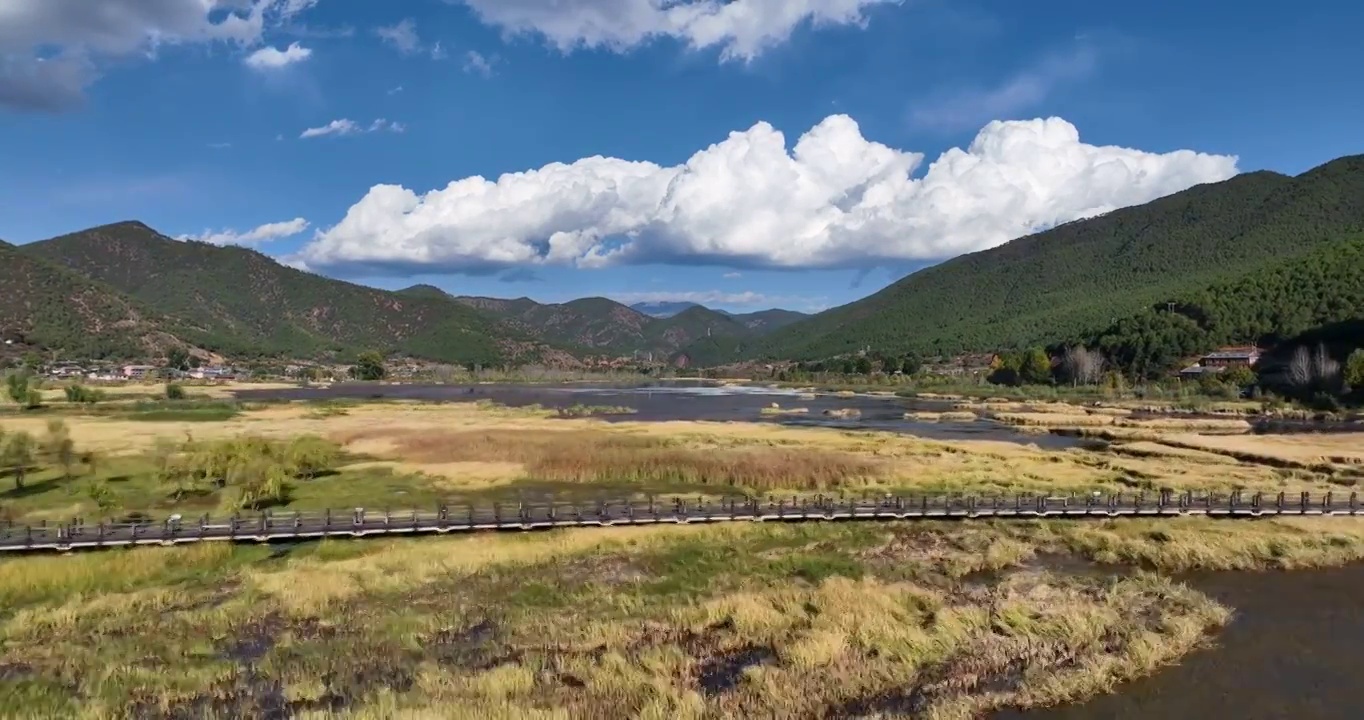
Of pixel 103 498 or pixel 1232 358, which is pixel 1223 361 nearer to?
pixel 1232 358

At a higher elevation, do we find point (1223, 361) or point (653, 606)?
point (1223, 361)

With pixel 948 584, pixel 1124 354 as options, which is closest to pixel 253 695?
pixel 948 584

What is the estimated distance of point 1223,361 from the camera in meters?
164

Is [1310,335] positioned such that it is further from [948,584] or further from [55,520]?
[55,520]

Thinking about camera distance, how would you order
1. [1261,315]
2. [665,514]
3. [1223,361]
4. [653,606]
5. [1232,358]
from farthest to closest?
[1261,315] → [1223,361] → [1232,358] → [665,514] → [653,606]

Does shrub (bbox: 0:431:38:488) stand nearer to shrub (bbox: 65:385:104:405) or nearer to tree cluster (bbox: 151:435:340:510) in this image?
tree cluster (bbox: 151:435:340:510)

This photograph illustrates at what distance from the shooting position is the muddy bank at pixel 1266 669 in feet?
65.8

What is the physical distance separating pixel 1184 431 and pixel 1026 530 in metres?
64.9

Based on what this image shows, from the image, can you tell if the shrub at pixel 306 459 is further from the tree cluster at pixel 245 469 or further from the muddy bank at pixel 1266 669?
the muddy bank at pixel 1266 669

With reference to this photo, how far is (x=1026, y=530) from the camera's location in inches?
1524

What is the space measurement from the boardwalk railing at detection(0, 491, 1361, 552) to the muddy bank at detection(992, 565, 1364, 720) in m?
10.4

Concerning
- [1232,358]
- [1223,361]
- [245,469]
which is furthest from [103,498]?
[1223,361]

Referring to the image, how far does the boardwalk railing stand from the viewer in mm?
35156

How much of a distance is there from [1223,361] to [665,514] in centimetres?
16524
